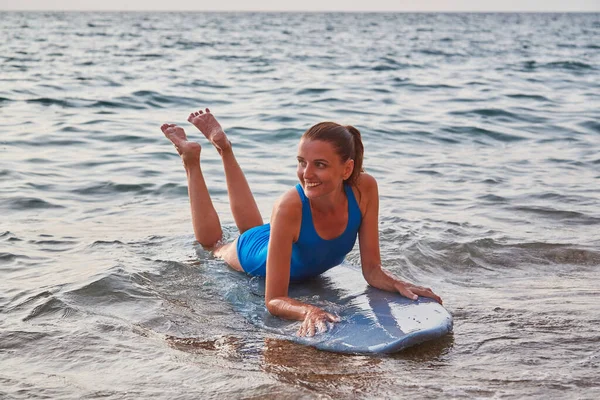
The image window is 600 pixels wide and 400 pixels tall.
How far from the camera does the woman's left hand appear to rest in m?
4.54

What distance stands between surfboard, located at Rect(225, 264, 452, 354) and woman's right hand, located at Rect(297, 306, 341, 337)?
3 cm

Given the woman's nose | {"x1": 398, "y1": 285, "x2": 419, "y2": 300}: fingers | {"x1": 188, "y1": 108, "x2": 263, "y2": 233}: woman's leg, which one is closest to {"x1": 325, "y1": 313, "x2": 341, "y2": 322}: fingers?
{"x1": 398, "y1": 285, "x2": 419, "y2": 300}: fingers

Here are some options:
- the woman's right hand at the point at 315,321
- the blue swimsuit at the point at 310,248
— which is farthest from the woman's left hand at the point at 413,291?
the woman's right hand at the point at 315,321

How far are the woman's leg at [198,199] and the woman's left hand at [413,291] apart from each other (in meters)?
1.83

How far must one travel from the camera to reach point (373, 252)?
187 inches

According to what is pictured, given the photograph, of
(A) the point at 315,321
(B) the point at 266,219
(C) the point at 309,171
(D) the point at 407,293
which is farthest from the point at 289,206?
(B) the point at 266,219

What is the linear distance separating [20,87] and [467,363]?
13.8 metres

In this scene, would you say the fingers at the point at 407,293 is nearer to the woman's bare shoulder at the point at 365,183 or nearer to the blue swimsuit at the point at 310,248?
the blue swimsuit at the point at 310,248

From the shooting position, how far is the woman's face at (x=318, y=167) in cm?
419

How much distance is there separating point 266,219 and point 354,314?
271 centimetres

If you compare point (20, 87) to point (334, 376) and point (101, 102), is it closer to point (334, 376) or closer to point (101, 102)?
point (101, 102)

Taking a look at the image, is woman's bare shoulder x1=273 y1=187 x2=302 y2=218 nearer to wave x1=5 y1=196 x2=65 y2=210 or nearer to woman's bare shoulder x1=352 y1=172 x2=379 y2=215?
woman's bare shoulder x1=352 y1=172 x2=379 y2=215

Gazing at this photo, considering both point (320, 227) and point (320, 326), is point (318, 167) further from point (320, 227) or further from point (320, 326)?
point (320, 326)

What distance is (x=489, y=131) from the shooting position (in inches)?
475
